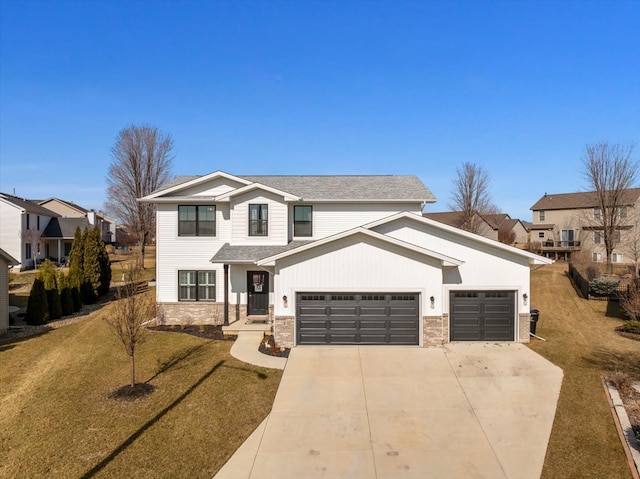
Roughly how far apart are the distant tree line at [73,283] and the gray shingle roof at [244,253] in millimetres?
9843

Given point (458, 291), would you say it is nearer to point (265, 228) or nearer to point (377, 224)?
point (377, 224)

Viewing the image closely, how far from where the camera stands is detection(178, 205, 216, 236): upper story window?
1762cm

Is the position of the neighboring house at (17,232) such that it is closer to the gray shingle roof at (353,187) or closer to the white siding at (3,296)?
the white siding at (3,296)

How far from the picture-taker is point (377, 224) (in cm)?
1552

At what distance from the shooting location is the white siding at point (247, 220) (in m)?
17.2

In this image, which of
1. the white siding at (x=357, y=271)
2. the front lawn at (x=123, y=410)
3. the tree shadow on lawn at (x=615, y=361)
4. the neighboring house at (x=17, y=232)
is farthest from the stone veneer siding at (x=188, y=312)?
the neighboring house at (x=17, y=232)

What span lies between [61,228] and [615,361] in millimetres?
52296

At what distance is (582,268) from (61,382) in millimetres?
31161

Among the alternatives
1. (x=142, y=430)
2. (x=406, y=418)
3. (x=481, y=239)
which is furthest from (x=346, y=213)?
(x=142, y=430)

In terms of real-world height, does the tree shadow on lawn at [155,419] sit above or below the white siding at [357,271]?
below

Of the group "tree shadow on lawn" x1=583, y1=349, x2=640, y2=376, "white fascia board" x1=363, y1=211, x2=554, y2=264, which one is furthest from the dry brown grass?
"white fascia board" x1=363, y1=211, x2=554, y2=264

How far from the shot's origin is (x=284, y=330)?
13953mm

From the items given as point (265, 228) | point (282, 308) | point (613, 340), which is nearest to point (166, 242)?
point (265, 228)

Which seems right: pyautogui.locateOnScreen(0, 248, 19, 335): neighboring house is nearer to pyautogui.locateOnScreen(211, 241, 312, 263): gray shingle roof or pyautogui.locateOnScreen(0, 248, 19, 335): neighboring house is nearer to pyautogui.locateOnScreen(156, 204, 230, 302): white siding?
pyautogui.locateOnScreen(156, 204, 230, 302): white siding
